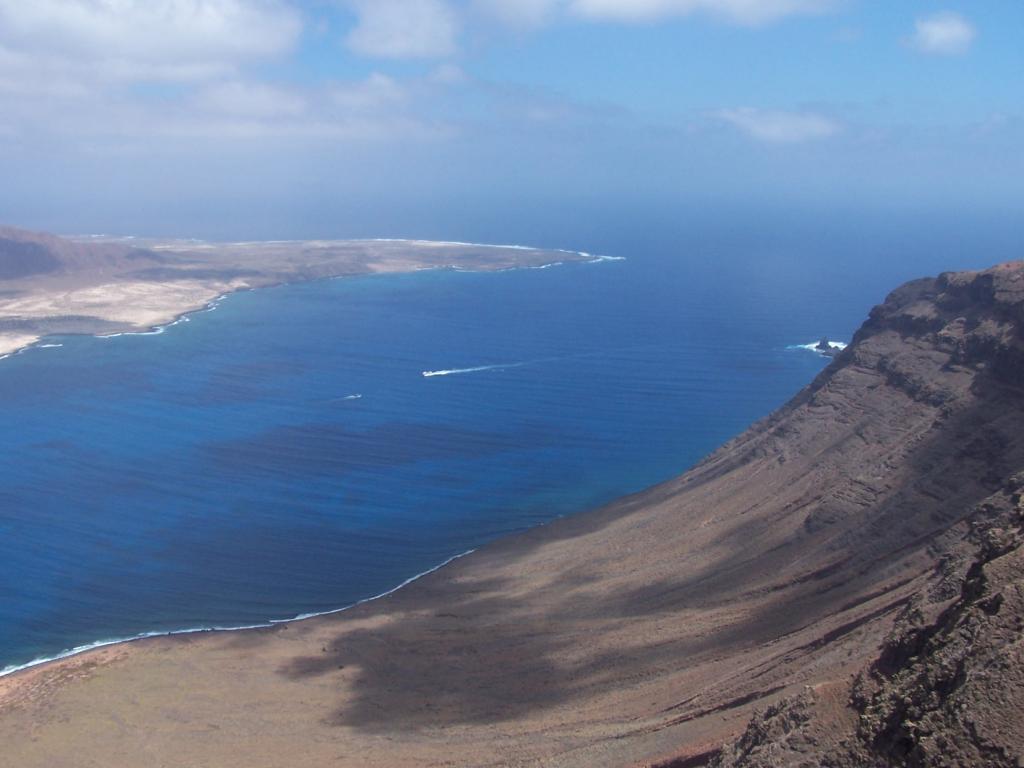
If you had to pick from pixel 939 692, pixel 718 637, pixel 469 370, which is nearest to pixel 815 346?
pixel 469 370

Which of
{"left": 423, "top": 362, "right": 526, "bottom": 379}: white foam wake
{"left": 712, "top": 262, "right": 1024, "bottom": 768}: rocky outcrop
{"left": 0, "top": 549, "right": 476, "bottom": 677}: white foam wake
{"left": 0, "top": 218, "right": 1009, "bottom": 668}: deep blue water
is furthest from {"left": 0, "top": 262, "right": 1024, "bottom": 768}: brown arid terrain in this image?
{"left": 423, "top": 362, "right": 526, "bottom": 379}: white foam wake

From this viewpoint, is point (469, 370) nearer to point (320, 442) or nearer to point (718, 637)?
point (320, 442)

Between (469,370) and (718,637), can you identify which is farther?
(469,370)

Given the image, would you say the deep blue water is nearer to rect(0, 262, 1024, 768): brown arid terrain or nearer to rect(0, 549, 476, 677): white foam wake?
rect(0, 549, 476, 677): white foam wake

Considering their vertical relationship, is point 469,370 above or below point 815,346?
below

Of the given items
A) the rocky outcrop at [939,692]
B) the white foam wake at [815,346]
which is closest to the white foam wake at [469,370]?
the white foam wake at [815,346]

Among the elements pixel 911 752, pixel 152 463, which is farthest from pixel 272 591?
pixel 911 752
